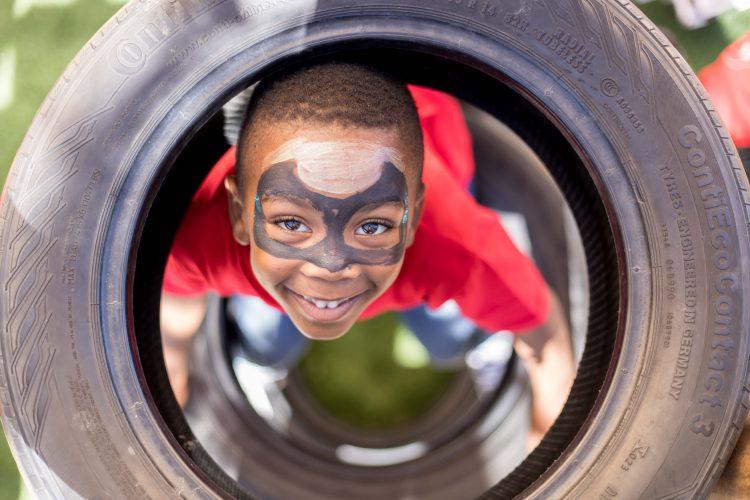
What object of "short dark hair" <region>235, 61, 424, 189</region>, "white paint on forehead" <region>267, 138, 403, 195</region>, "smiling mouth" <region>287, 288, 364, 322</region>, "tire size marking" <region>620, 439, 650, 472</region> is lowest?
"tire size marking" <region>620, 439, 650, 472</region>

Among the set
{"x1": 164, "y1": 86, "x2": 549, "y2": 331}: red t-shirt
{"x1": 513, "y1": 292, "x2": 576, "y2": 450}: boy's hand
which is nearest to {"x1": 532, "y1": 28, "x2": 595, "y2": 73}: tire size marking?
{"x1": 164, "y1": 86, "x2": 549, "y2": 331}: red t-shirt

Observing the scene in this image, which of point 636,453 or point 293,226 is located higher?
point 293,226

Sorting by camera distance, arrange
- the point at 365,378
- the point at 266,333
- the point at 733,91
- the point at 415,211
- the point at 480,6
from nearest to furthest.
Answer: the point at 480,6 < the point at 415,211 < the point at 733,91 < the point at 266,333 < the point at 365,378

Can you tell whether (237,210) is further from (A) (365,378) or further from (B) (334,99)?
(A) (365,378)

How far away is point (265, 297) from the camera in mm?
1124

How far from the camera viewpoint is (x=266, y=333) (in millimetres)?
1405

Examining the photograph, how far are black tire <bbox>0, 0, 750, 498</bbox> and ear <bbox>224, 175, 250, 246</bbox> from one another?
0.17 meters

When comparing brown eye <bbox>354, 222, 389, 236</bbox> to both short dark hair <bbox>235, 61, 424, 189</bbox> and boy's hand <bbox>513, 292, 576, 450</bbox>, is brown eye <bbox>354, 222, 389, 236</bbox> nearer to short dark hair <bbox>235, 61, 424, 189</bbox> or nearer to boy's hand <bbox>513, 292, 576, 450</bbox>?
short dark hair <bbox>235, 61, 424, 189</bbox>

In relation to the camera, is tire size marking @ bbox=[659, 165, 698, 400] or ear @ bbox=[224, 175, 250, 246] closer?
tire size marking @ bbox=[659, 165, 698, 400]

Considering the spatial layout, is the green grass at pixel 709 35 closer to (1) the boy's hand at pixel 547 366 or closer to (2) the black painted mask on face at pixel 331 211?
(1) the boy's hand at pixel 547 366

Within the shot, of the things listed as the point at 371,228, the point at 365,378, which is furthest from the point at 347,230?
the point at 365,378

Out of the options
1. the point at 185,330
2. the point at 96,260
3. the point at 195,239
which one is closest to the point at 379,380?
the point at 185,330

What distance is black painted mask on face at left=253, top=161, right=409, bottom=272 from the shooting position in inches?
29.4

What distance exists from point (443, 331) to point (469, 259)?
0.39 m
